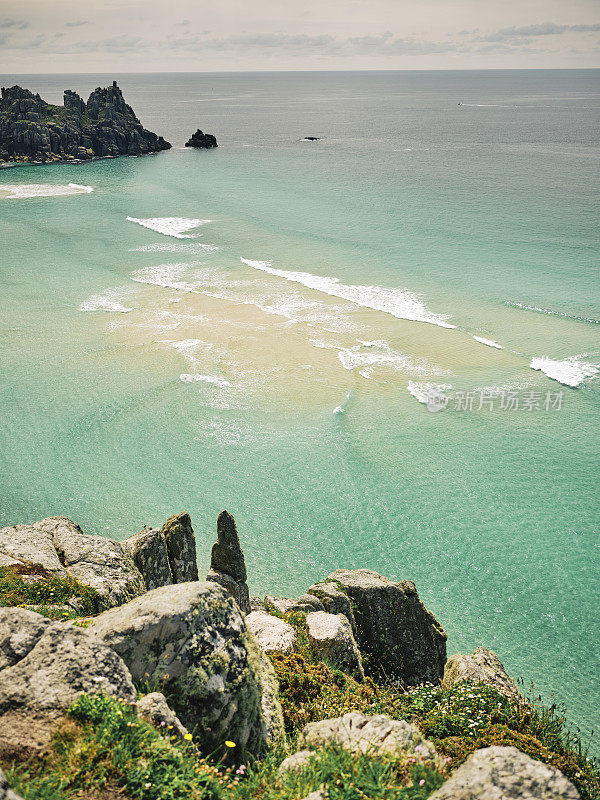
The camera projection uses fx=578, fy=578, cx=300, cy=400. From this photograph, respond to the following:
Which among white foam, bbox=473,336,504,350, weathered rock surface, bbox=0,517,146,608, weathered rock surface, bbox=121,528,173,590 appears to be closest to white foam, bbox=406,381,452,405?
white foam, bbox=473,336,504,350

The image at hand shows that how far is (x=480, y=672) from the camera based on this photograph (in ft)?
49.0

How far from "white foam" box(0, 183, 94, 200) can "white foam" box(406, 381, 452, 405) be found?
2931 inches

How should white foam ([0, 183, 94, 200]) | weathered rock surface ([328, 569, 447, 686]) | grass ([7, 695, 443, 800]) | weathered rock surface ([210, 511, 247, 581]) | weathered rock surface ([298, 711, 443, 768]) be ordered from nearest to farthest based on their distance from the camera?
grass ([7, 695, 443, 800]), weathered rock surface ([298, 711, 443, 768]), weathered rock surface ([328, 569, 447, 686]), weathered rock surface ([210, 511, 247, 581]), white foam ([0, 183, 94, 200])

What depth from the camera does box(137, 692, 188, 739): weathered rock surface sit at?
25.6ft

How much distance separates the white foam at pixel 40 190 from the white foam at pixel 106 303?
49.3 metres

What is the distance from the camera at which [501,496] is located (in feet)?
89.8

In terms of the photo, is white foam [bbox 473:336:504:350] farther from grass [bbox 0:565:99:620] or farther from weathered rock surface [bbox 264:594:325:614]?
grass [bbox 0:565:99:620]

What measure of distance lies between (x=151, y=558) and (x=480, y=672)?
934cm

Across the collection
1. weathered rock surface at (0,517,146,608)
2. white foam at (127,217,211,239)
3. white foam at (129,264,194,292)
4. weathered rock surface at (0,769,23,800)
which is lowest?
weathered rock surface at (0,517,146,608)

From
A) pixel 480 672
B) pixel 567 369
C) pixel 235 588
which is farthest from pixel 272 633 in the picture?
pixel 567 369

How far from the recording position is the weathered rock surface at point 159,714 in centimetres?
780

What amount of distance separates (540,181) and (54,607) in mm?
101569

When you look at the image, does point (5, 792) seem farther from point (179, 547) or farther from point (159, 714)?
point (179, 547)

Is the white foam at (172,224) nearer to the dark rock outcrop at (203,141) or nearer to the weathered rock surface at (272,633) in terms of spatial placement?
the weathered rock surface at (272,633)
